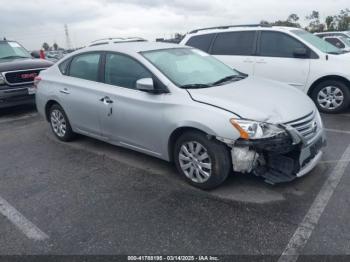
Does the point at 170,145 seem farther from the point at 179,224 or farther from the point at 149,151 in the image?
the point at 179,224

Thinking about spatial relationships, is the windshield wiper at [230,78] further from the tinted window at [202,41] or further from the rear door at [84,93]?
the tinted window at [202,41]

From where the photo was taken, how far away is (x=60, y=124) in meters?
5.52

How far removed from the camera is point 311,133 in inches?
141

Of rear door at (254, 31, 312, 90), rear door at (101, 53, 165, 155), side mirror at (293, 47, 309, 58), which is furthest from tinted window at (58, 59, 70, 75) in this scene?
side mirror at (293, 47, 309, 58)

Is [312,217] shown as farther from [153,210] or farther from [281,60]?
[281,60]

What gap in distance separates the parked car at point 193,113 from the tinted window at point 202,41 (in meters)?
2.96

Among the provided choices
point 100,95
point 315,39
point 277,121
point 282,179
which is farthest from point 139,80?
point 315,39

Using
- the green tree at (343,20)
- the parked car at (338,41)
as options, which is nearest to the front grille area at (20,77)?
the parked car at (338,41)

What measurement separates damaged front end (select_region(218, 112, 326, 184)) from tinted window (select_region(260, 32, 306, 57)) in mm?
3480

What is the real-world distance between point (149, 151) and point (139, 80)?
0.90 meters

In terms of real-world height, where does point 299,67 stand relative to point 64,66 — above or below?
Answer: below

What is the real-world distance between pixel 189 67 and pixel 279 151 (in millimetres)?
1706

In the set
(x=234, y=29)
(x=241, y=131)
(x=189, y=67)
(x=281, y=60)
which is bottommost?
(x=241, y=131)

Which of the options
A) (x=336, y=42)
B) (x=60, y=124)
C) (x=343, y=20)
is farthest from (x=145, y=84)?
(x=343, y=20)
